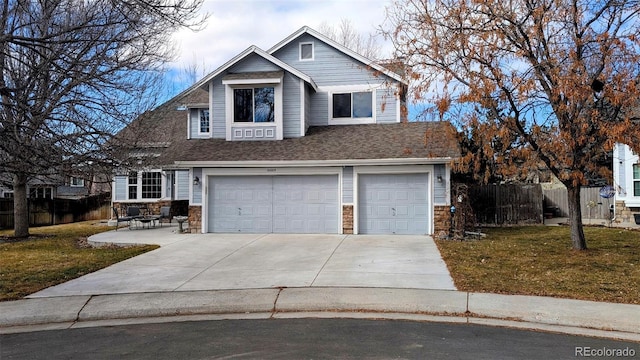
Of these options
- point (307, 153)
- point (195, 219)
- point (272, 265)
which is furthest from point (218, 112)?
point (272, 265)

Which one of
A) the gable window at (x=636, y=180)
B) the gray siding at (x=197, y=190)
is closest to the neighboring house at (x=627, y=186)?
the gable window at (x=636, y=180)

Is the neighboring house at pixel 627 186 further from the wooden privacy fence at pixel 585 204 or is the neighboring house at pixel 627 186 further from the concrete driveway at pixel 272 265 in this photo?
the concrete driveway at pixel 272 265

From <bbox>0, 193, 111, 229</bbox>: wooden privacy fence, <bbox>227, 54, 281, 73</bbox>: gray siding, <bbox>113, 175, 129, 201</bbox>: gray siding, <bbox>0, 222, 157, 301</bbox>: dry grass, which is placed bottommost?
<bbox>0, 222, 157, 301</bbox>: dry grass

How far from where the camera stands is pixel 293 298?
7.67 metres

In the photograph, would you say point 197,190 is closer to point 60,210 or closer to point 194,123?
point 194,123

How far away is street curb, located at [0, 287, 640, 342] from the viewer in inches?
259

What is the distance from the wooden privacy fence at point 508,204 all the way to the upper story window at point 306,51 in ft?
30.1

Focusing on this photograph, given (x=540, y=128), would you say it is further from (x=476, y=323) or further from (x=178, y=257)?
(x=178, y=257)

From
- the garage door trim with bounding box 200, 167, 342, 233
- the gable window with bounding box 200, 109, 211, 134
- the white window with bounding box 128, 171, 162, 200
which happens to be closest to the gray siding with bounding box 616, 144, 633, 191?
the garage door trim with bounding box 200, 167, 342, 233

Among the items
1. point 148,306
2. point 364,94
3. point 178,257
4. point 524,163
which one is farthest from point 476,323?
point 364,94

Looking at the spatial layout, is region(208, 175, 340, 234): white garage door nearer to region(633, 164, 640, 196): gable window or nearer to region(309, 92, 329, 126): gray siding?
region(309, 92, 329, 126): gray siding

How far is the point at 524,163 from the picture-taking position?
11039 mm

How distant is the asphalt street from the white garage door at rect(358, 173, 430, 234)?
361 inches

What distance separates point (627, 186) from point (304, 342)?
19517 millimetres
